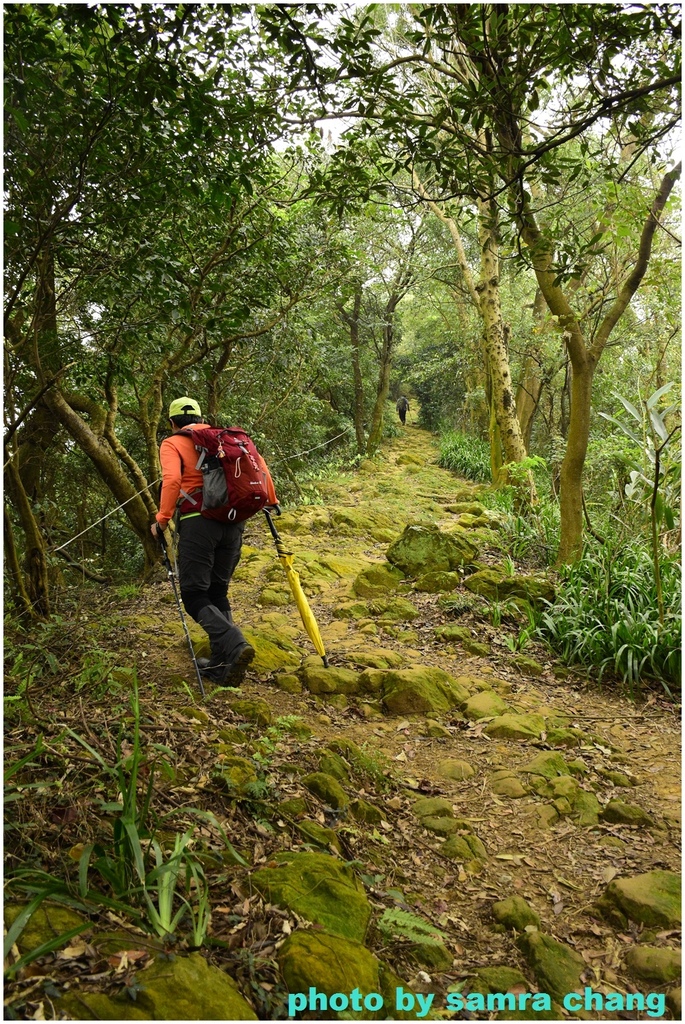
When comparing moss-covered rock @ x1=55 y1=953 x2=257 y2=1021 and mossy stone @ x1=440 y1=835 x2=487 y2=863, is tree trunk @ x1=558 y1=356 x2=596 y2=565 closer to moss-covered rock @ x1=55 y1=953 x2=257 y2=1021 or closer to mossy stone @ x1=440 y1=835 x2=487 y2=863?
mossy stone @ x1=440 y1=835 x2=487 y2=863

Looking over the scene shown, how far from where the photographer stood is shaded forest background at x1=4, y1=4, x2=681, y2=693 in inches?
150

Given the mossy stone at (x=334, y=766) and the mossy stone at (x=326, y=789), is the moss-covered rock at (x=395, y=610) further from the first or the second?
the mossy stone at (x=326, y=789)

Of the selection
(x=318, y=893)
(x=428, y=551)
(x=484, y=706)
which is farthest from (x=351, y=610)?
(x=318, y=893)

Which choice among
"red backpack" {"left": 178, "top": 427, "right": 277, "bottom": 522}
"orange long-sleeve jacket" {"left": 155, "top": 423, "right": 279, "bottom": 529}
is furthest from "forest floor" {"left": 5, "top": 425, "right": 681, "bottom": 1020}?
"red backpack" {"left": 178, "top": 427, "right": 277, "bottom": 522}

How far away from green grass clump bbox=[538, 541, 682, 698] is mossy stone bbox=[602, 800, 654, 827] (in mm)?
1656

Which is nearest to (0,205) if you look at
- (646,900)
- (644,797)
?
(646,900)

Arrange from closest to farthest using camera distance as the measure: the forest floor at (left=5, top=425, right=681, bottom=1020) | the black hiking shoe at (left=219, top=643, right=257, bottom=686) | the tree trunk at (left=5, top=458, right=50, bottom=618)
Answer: the forest floor at (left=5, top=425, right=681, bottom=1020), the black hiking shoe at (left=219, top=643, right=257, bottom=686), the tree trunk at (left=5, top=458, right=50, bottom=618)

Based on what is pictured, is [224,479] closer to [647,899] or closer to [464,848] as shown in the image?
[464,848]

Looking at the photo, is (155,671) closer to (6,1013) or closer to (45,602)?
(45,602)

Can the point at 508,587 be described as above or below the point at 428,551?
below

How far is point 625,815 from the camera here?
390 cm

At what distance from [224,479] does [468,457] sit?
12992mm

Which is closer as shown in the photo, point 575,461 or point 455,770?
point 455,770

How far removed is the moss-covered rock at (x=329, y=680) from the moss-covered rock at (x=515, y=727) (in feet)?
3.53
